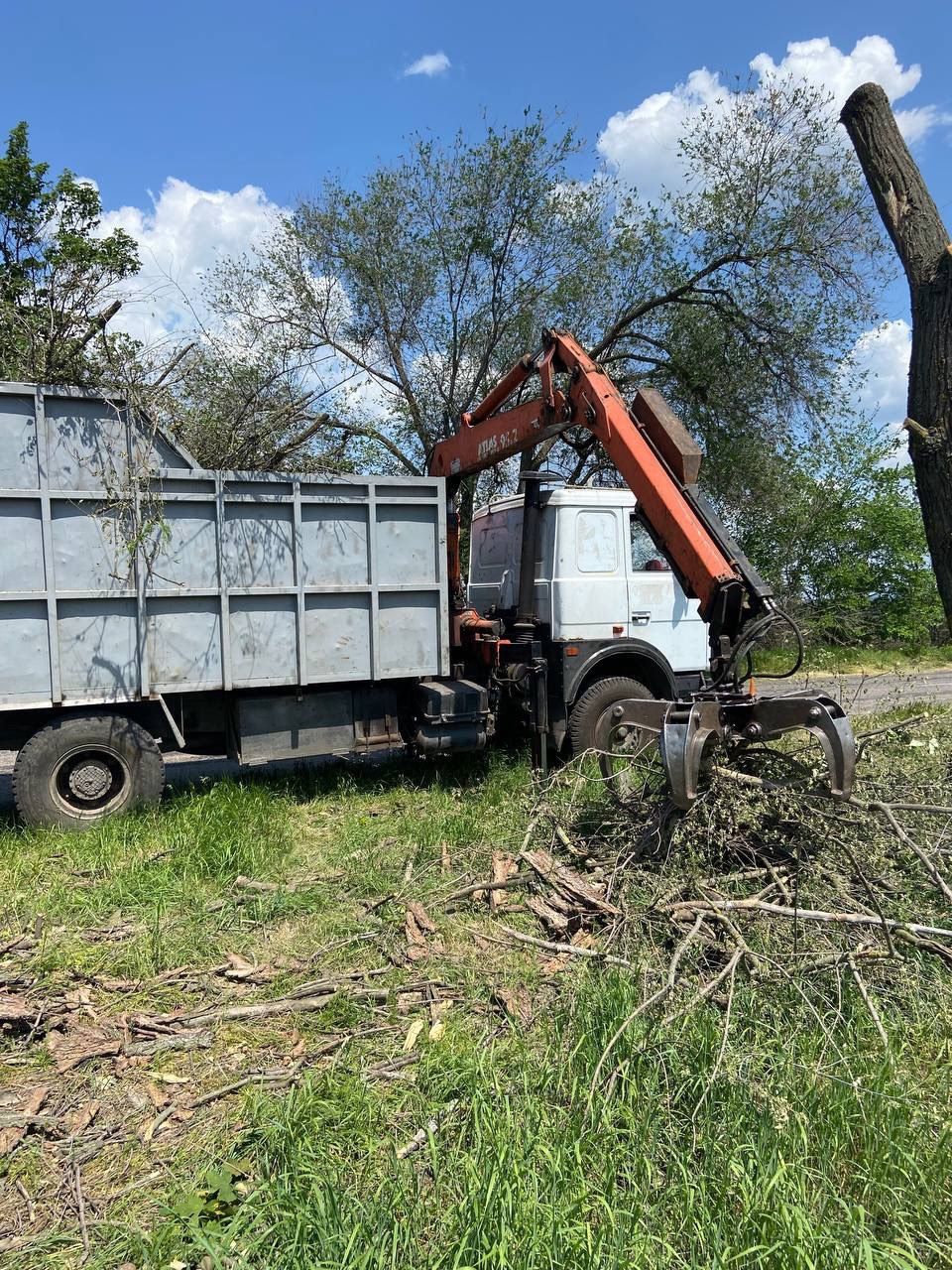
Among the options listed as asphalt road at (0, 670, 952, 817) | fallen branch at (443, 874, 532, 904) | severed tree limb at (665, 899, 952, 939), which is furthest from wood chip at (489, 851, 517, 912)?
asphalt road at (0, 670, 952, 817)

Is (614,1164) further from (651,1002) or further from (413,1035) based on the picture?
(413,1035)

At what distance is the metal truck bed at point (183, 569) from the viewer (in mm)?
5512

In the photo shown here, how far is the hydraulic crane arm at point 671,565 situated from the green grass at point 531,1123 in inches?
19.3

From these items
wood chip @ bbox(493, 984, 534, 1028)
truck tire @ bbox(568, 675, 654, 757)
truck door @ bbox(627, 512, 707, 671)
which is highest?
truck door @ bbox(627, 512, 707, 671)

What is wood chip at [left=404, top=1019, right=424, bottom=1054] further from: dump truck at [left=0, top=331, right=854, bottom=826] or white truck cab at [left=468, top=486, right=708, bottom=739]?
white truck cab at [left=468, top=486, right=708, bottom=739]

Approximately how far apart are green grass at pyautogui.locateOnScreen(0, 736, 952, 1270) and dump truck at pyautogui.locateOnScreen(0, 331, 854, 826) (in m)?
1.36

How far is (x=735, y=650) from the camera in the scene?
4613 mm

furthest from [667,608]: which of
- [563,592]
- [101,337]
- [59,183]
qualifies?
[59,183]

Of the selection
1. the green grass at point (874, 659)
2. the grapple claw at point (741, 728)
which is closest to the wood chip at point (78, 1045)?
the grapple claw at point (741, 728)

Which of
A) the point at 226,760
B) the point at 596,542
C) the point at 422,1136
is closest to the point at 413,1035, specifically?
the point at 422,1136

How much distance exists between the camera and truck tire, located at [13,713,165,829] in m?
5.61

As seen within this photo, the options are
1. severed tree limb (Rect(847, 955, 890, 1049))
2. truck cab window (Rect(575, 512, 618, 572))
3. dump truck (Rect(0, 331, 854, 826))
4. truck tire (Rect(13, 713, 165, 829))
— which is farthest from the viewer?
truck cab window (Rect(575, 512, 618, 572))

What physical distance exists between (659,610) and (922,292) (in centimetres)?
359

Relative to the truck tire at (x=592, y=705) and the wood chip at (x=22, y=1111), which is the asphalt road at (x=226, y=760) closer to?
the truck tire at (x=592, y=705)
